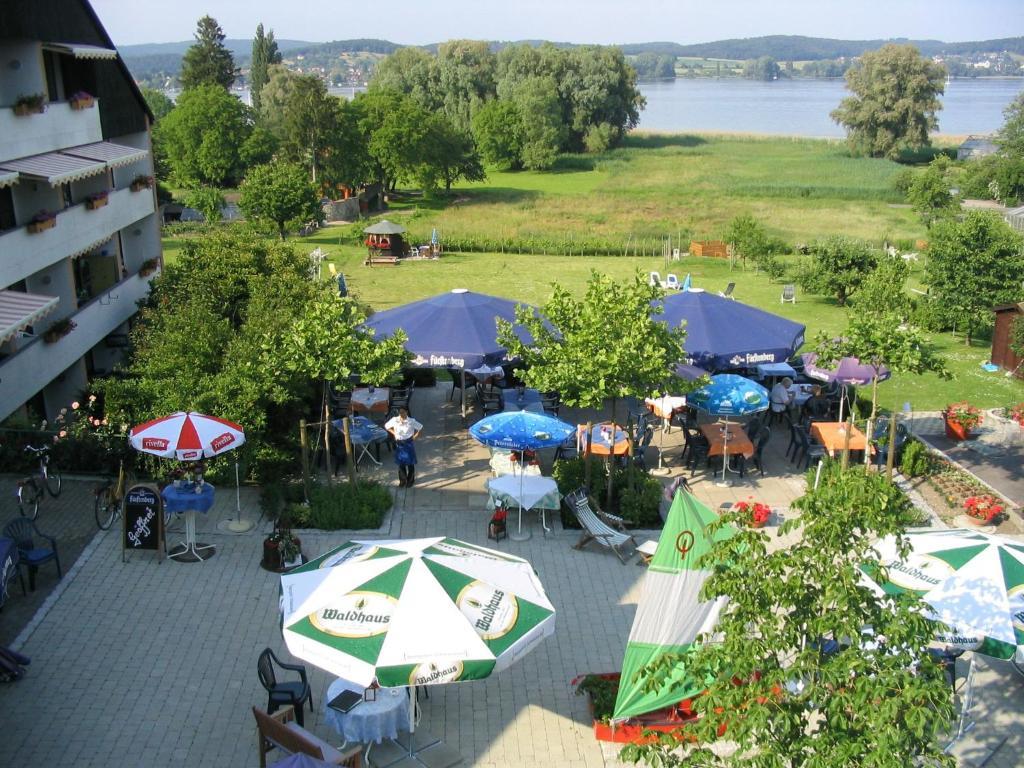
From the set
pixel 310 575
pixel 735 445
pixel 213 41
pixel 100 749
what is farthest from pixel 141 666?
pixel 213 41

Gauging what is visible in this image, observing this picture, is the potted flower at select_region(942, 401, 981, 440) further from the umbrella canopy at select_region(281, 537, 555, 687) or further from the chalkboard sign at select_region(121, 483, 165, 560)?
the chalkboard sign at select_region(121, 483, 165, 560)

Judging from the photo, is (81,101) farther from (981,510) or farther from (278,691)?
(981,510)

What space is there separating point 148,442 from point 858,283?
24.3 m

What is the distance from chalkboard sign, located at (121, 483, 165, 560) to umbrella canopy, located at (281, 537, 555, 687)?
4.62m

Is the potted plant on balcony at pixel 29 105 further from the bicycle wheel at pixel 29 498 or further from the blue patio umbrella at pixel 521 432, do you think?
the blue patio umbrella at pixel 521 432

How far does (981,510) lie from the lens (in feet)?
52.7

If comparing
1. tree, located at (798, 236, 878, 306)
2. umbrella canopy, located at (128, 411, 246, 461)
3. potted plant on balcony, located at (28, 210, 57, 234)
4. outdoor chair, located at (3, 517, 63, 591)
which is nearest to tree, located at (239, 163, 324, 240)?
tree, located at (798, 236, 878, 306)

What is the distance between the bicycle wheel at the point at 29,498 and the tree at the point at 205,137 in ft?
179

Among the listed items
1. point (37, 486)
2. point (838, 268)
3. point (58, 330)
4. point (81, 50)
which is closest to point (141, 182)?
point (81, 50)

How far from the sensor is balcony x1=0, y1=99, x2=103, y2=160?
60.1ft

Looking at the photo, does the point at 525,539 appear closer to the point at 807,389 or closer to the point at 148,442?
the point at 148,442

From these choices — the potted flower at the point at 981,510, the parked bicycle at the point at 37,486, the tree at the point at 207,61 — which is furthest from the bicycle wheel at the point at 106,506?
the tree at the point at 207,61

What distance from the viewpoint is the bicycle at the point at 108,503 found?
50.7 ft

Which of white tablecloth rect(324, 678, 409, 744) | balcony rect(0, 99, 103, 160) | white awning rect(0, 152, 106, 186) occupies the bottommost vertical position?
white tablecloth rect(324, 678, 409, 744)
